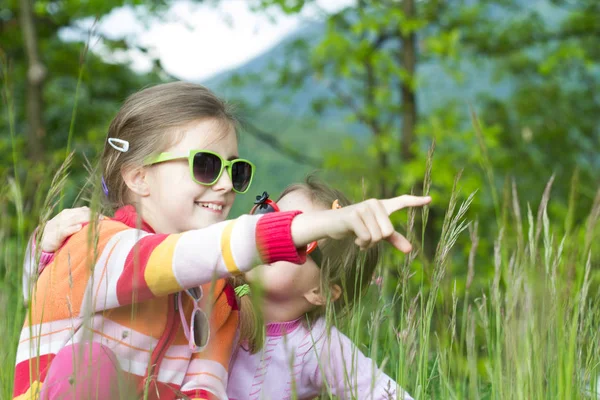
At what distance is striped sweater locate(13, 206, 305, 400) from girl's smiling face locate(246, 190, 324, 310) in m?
0.13

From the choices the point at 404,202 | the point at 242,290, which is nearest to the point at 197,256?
the point at 404,202

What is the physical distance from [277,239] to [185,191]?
0.59 meters

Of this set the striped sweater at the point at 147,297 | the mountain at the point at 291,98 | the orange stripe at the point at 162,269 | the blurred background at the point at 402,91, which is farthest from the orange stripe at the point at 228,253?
the mountain at the point at 291,98

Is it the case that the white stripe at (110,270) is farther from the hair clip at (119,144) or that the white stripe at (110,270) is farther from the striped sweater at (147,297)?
the hair clip at (119,144)

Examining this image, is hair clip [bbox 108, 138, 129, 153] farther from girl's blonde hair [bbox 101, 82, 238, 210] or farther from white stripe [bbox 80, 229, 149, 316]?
white stripe [bbox 80, 229, 149, 316]

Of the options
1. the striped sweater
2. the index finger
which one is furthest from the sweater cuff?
the index finger

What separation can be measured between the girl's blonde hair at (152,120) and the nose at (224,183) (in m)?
0.16

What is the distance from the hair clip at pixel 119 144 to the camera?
1.96m

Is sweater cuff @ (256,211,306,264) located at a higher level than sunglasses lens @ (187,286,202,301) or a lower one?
higher

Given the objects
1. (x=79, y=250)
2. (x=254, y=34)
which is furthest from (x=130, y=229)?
(x=254, y=34)

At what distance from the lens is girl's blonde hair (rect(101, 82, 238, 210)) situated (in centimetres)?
191

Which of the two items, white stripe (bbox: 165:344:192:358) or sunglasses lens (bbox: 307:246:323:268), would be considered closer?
white stripe (bbox: 165:344:192:358)

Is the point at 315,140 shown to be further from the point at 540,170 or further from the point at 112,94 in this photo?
the point at 112,94

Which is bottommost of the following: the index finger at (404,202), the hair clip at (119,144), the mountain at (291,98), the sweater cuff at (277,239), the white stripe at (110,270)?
the mountain at (291,98)
